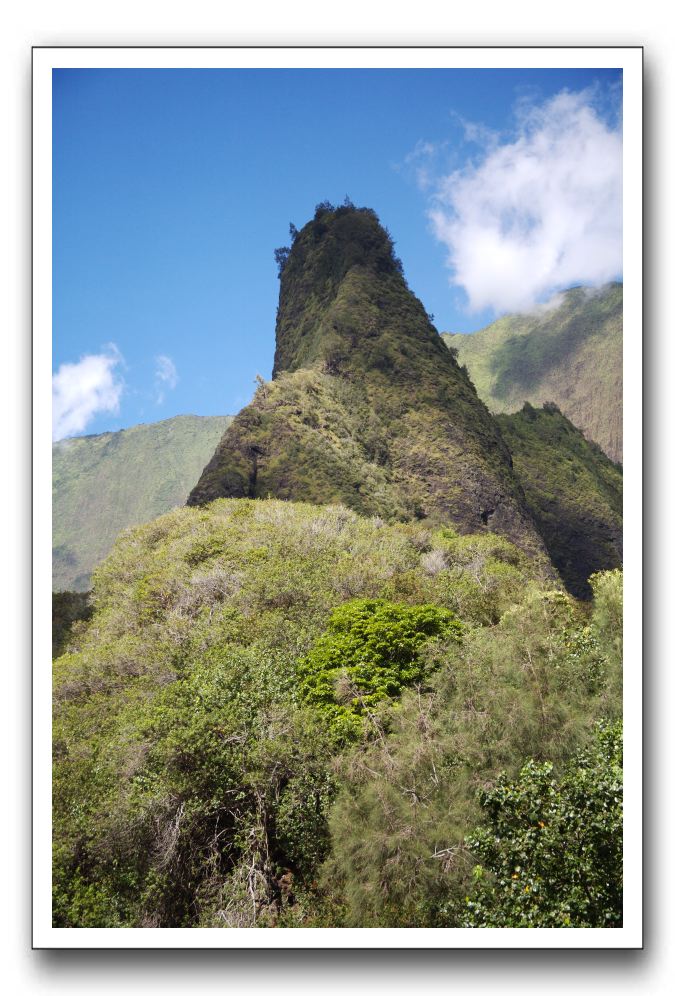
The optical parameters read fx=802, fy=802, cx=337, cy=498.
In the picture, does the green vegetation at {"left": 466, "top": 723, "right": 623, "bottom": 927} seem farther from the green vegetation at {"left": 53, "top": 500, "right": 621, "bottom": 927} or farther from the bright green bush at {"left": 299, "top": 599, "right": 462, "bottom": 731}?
the bright green bush at {"left": 299, "top": 599, "right": 462, "bottom": 731}

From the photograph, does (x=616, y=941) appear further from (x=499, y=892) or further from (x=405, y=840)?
(x=405, y=840)

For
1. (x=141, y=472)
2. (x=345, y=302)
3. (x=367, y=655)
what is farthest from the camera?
(x=141, y=472)

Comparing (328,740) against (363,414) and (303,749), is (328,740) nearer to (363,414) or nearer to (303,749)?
(303,749)

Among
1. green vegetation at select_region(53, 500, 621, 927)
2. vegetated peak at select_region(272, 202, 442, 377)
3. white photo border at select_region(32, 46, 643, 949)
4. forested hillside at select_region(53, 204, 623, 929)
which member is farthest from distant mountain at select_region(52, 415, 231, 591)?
white photo border at select_region(32, 46, 643, 949)

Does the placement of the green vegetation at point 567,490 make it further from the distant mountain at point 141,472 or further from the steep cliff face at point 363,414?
the distant mountain at point 141,472

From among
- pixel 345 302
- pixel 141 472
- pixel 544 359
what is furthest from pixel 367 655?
pixel 544 359

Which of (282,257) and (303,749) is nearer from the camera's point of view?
(303,749)

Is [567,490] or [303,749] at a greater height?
[567,490]
